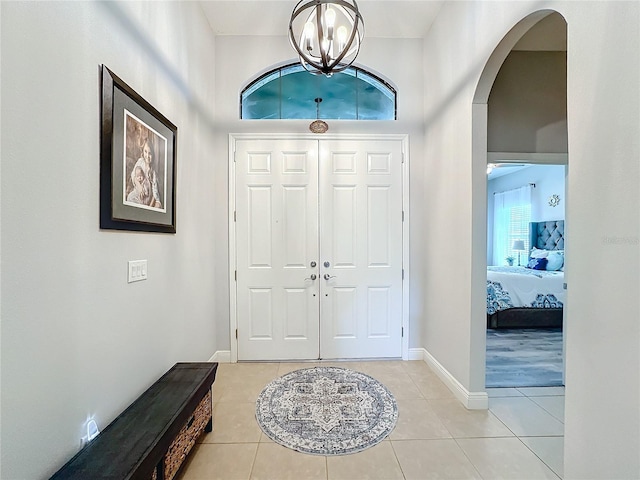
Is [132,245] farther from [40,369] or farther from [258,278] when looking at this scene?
[258,278]

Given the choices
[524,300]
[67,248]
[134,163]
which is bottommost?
[524,300]

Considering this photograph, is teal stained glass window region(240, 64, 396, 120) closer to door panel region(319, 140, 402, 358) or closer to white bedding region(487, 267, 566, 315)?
door panel region(319, 140, 402, 358)

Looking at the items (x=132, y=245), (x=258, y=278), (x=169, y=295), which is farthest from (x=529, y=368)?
(x=132, y=245)

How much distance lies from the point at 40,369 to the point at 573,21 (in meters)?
2.67

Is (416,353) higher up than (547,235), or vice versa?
(547,235)

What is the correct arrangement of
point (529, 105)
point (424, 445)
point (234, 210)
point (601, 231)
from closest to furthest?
point (601, 231), point (424, 445), point (529, 105), point (234, 210)

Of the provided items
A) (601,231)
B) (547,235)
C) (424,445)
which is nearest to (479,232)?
(601,231)

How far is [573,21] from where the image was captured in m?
1.35

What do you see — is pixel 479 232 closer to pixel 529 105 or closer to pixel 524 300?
pixel 529 105

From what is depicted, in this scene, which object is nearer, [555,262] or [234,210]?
[234,210]

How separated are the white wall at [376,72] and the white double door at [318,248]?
15 centimetres

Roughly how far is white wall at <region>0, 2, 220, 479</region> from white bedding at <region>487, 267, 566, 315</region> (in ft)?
14.1

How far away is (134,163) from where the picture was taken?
5.61 ft

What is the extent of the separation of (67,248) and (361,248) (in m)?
2.48
